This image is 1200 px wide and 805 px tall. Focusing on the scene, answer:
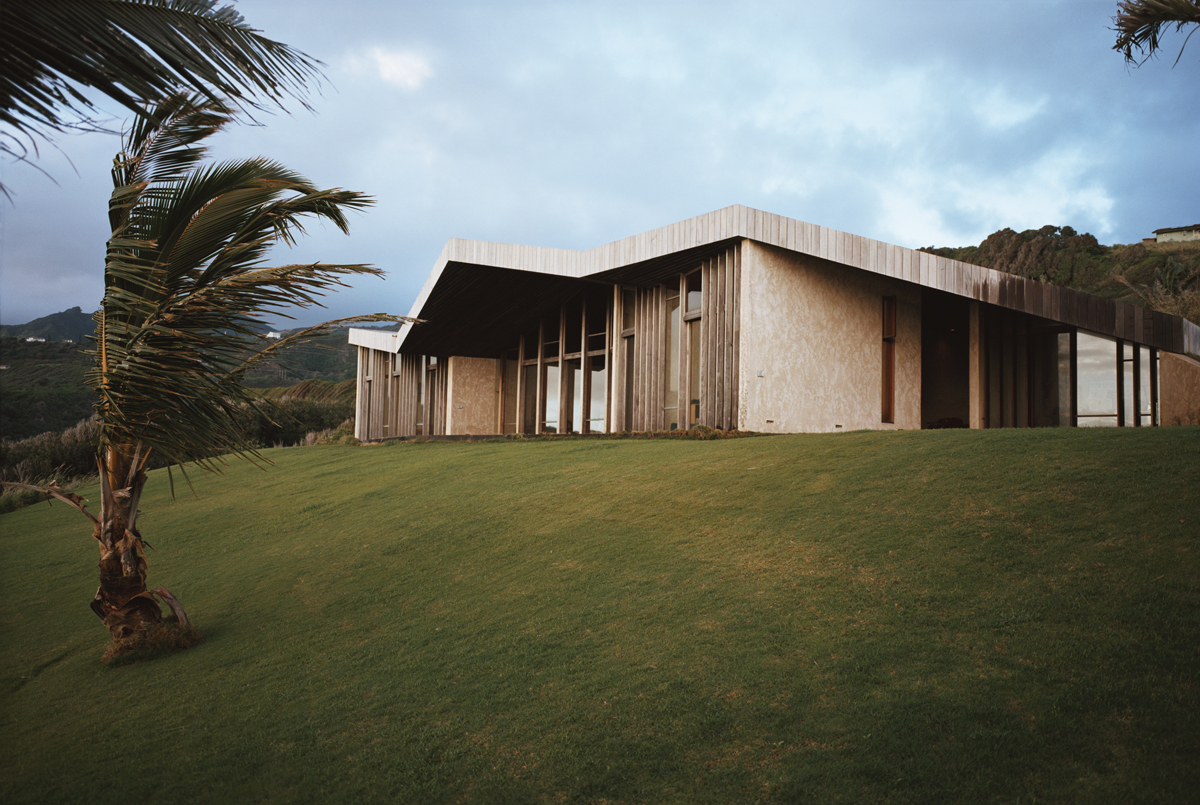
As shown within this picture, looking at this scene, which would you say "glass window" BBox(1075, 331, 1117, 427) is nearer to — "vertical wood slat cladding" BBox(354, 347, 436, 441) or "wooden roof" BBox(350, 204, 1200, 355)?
"wooden roof" BBox(350, 204, 1200, 355)

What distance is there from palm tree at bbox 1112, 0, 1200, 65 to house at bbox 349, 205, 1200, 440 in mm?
7070

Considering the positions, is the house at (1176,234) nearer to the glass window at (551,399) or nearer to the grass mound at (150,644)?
the glass window at (551,399)

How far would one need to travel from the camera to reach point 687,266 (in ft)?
51.0

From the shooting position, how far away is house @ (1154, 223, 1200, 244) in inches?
2391

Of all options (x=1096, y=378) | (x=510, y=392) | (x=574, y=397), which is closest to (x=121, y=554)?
(x=574, y=397)

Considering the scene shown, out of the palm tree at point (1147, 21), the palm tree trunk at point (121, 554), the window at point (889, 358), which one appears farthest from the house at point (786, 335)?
the palm tree trunk at point (121, 554)

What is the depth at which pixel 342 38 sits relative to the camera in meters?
4.80

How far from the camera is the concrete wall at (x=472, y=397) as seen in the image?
24.3 metres

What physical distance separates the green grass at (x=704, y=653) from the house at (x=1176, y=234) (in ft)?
228

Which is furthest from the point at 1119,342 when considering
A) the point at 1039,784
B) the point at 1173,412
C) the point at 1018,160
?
the point at 1018,160

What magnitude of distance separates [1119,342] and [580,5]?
20.9 metres

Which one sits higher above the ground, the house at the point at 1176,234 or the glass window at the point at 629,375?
the house at the point at 1176,234

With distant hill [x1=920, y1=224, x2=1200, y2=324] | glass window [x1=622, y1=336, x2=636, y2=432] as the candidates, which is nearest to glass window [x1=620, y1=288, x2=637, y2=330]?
glass window [x1=622, y1=336, x2=636, y2=432]

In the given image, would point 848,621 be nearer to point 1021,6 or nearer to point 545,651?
point 545,651
